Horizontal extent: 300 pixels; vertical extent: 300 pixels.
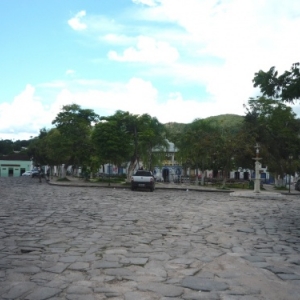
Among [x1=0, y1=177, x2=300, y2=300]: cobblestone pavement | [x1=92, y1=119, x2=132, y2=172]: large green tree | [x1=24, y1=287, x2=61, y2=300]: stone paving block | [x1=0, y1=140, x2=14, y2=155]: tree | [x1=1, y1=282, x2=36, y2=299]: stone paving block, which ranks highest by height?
[x1=0, y1=140, x2=14, y2=155]: tree

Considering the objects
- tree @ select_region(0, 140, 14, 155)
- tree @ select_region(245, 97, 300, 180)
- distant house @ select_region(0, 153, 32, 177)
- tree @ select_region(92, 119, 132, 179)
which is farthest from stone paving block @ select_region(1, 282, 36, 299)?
tree @ select_region(0, 140, 14, 155)

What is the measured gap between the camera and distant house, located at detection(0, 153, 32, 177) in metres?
102

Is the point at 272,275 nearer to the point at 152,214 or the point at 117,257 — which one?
the point at 117,257

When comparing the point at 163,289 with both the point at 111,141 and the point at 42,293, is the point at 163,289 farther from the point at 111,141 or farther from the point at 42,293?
the point at 111,141

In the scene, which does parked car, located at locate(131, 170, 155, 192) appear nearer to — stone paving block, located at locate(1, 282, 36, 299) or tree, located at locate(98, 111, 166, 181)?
tree, located at locate(98, 111, 166, 181)

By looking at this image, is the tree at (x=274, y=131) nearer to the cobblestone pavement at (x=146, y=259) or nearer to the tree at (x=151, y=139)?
the tree at (x=151, y=139)

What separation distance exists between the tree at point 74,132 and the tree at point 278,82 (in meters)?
34.7

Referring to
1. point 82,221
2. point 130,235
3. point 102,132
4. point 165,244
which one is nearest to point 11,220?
point 82,221

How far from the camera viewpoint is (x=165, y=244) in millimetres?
8594

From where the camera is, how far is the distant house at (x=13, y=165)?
102m

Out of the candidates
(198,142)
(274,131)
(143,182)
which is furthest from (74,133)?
(274,131)

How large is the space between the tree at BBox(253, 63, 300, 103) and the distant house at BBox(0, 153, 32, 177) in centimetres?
9733

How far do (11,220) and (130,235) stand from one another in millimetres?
4247

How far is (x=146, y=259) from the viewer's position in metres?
7.11
